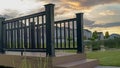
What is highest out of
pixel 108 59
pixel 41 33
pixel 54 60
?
pixel 41 33

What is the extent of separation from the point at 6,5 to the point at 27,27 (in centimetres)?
321

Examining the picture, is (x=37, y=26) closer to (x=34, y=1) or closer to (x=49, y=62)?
(x=49, y=62)

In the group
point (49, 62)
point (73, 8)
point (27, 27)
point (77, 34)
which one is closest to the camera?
point (49, 62)

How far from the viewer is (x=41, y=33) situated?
545 cm

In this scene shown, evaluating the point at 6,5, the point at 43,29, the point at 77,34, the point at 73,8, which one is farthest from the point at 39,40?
the point at 6,5

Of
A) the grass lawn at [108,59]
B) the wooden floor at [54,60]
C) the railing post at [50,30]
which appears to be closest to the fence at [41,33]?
the railing post at [50,30]

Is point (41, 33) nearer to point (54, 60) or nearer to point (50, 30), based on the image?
point (50, 30)

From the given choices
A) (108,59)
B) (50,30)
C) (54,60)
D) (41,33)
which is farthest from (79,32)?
(108,59)

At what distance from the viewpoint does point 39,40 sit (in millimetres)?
5422

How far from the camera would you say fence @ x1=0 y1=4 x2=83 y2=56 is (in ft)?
16.1

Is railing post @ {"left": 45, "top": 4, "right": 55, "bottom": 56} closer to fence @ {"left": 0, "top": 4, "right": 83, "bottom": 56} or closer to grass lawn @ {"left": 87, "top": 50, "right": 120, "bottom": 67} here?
fence @ {"left": 0, "top": 4, "right": 83, "bottom": 56}

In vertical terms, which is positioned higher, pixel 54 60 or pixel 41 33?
pixel 41 33

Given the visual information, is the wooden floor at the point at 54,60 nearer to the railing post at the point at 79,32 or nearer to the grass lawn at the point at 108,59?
the railing post at the point at 79,32

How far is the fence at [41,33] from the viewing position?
4916 mm
